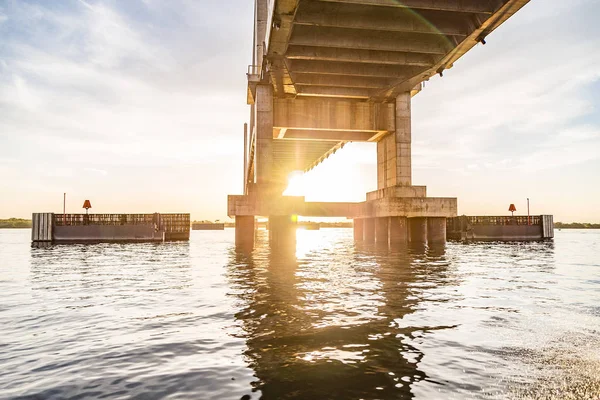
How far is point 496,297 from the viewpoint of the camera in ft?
37.3

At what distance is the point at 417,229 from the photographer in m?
36.9

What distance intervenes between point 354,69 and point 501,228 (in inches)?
1408

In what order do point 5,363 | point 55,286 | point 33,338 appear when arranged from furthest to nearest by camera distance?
point 55,286, point 33,338, point 5,363

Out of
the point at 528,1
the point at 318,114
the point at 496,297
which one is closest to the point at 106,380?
the point at 496,297

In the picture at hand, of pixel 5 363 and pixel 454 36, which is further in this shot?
pixel 454 36

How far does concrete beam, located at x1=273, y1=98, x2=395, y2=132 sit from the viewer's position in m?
35.5

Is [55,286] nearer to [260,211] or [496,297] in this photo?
[496,297]

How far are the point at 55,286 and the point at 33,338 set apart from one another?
25.1 feet

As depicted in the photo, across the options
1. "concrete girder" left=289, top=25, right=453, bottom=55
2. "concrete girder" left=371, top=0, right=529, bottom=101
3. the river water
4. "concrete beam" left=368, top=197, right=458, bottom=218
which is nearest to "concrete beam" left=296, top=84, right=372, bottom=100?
"concrete girder" left=371, top=0, right=529, bottom=101

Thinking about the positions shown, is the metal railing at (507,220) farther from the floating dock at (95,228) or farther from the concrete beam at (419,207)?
the floating dock at (95,228)

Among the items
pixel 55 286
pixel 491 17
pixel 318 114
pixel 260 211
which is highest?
pixel 491 17

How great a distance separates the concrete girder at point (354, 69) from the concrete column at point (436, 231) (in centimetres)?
1404

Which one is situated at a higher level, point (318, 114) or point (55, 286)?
point (318, 114)

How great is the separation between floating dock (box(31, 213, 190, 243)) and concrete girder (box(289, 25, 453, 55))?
35.3 m
